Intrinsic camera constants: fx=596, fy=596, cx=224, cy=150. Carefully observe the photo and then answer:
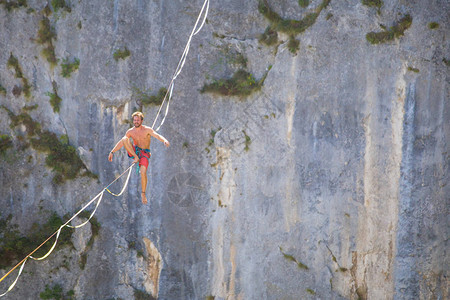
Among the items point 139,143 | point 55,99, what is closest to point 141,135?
point 139,143

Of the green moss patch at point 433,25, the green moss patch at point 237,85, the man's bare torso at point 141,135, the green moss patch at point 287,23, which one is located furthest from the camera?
the green moss patch at point 237,85

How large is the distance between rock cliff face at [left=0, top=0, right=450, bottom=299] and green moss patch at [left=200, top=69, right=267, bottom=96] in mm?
35

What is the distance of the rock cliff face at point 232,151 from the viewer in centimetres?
1441

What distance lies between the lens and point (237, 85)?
14812 millimetres

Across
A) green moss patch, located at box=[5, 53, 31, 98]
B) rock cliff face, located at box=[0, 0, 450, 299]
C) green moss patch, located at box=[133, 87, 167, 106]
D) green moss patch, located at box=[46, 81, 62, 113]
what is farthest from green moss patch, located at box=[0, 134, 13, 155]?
green moss patch, located at box=[133, 87, 167, 106]

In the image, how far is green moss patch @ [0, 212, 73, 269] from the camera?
14.5m

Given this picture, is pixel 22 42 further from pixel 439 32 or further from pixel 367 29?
pixel 439 32

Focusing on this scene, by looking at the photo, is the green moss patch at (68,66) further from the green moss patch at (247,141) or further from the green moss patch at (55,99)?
the green moss patch at (247,141)

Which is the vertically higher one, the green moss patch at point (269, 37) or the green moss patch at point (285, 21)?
the green moss patch at point (285, 21)

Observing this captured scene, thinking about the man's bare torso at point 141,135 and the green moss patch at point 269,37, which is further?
the green moss patch at point 269,37

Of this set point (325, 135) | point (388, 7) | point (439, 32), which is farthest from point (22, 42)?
point (439, 32)

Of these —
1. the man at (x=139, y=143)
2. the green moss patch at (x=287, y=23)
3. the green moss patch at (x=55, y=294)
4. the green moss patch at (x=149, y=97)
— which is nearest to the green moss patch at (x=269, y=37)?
the green moss patch at (x=287, y=23)

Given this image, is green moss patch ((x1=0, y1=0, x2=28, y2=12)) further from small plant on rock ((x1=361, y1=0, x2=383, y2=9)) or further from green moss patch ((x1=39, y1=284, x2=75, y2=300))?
small plant on rock ((x1=361, y1=0, x2=383, y2=9))

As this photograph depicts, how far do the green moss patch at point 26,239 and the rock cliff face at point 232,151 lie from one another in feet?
0.23
